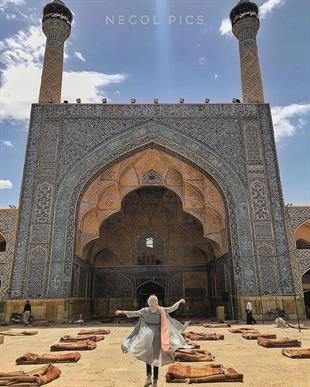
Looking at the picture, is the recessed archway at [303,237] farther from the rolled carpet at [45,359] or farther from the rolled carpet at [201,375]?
the rolled carpet at [45,359]

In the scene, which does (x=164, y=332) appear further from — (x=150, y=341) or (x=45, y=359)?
(x=45, y=359)

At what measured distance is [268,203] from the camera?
11.0m

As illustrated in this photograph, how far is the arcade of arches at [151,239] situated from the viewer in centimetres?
1228

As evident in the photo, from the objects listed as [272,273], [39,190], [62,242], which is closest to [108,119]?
[39,190]

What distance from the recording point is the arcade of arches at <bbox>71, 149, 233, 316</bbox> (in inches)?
484

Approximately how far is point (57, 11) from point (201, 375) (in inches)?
588

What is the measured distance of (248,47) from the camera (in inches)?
532

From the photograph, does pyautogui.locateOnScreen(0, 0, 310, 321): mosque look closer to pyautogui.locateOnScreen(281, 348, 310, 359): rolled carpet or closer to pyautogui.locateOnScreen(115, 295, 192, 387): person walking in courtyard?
pyautogui.locateOnScreen(281, 348, 310, 359): rolled carpet

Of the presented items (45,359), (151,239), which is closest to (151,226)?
(151,239)

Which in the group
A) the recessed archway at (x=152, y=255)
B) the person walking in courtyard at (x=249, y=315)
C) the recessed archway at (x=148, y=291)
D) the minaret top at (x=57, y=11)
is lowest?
the person walking in courtyard at (x=249, y=315)

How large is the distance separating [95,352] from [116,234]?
412 inches

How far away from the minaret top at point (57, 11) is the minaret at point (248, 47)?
706 cm

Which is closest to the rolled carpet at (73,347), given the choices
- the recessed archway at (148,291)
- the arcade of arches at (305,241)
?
the recessed archway at (148,291)

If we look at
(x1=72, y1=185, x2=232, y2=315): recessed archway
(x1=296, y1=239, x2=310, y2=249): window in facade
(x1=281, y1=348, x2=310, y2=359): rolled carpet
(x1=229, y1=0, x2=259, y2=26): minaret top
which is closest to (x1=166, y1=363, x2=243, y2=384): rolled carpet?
(x1=281, y1=348, x2=310, y2=359): rolled carpet
